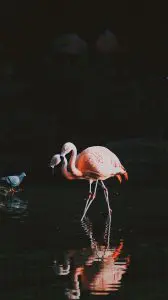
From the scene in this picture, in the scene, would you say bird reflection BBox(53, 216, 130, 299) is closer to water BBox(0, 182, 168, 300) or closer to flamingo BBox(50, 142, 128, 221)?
water BBox(0, 182, 168, 300)

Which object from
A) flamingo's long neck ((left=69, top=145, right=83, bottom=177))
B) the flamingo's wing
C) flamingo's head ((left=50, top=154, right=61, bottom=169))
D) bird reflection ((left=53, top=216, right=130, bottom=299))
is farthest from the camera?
the flamingo's wing

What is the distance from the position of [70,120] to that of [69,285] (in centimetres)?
1389

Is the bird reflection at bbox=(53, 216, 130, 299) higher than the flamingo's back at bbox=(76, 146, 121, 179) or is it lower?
lower

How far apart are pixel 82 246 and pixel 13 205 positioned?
2.98 meters

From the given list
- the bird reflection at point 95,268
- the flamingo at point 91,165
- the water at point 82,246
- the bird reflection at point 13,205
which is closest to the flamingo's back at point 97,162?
the flamingo at point 91,165

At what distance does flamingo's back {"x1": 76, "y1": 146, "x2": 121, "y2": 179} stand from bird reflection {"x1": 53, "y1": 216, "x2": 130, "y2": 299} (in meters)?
1.74

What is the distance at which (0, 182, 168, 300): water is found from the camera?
7.16 meters

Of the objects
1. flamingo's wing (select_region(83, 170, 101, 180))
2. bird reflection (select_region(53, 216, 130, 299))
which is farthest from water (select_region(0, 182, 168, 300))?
flamingo's wing (select_region(83, 170, 101, 180))

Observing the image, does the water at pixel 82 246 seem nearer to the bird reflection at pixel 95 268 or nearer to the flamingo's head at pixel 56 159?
the bird reflection at pixel 95 268

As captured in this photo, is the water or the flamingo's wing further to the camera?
the flamingo's wing

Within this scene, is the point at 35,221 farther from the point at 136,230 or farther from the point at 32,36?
the point at 32,36

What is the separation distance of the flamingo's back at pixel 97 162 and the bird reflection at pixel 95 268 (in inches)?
68.3

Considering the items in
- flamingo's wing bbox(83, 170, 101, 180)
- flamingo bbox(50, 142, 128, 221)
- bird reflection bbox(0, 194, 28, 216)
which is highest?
flamingo bbox(50, 142, 128, 221)

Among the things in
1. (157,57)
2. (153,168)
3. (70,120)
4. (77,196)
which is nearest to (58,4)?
(157,57)
